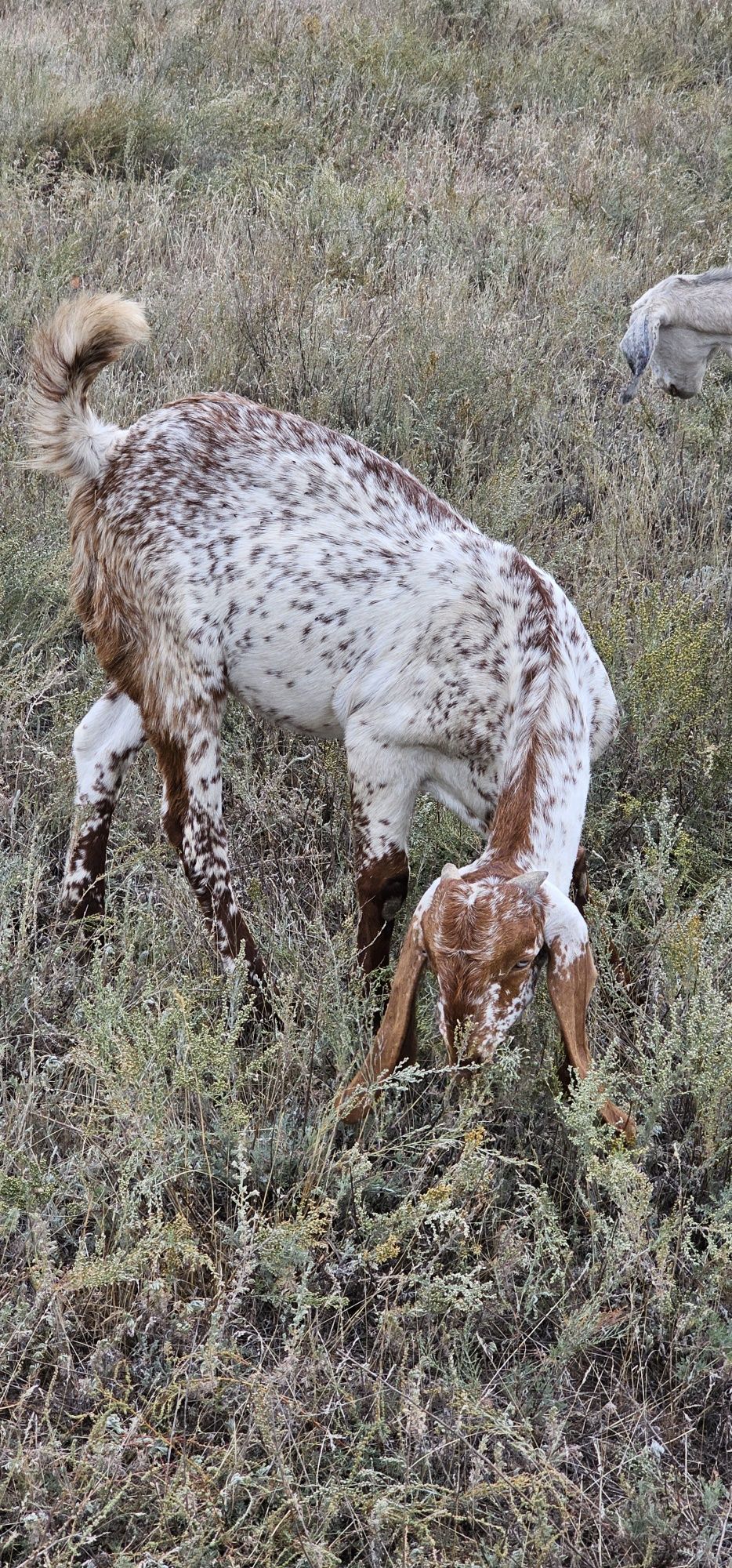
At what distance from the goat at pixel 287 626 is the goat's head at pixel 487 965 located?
517 millimetres

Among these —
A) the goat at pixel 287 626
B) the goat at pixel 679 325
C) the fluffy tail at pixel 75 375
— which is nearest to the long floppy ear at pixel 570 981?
the goat at pixel 287 626

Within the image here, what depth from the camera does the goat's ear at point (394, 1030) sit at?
272 centimetres

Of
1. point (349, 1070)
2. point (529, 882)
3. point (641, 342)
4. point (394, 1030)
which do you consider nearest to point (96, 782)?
point (349, 1070)

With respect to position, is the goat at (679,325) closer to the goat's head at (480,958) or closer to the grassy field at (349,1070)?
the grassy field at (349,1070)

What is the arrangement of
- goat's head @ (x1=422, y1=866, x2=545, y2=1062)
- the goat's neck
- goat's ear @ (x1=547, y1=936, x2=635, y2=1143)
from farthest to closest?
the goat's neck → goat's ear @ (x1=547, y1=936, x2=635, y2=1143) → goat's head @ (x1=422, y1=866, x2=545, y2=1062)

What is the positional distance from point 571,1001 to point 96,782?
5.77 feet

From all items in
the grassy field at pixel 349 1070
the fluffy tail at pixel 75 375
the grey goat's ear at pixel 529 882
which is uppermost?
the fluffy tail at pixel 75 375

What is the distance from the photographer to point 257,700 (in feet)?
12.1

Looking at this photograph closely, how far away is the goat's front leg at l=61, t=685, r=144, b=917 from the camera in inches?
149

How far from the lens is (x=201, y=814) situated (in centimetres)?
356

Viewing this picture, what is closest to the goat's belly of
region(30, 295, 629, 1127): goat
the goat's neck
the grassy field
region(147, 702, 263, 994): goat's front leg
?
region(30, 295, 629, 1127): goat

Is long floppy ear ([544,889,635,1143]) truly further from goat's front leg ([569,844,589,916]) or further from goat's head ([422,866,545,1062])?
goat's front leg ([569,844,589,916])

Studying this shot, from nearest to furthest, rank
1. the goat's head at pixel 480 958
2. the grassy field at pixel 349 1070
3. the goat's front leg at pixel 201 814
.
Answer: the grassy field at pixel 349 1070
the goat's head at pixel 480 958
the goat's front leg at pixel 201 814

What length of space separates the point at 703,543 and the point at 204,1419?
13.0 feet
